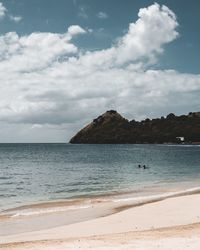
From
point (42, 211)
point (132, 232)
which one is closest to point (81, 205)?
point (42, 211)

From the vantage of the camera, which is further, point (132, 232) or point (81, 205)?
point (81, 205)

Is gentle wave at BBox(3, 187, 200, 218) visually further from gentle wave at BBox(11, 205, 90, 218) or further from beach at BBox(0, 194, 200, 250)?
beach at BBox(0, 194, 200, 250)

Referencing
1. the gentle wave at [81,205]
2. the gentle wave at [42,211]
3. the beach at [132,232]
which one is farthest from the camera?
the gentle wave at [81,205]

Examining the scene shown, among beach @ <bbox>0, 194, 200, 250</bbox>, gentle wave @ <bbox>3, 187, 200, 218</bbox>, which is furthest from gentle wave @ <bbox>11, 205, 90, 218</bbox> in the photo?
beach @ <bbox>0, 194, 200, 250</bbox>

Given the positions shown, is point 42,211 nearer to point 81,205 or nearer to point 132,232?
point 81,205

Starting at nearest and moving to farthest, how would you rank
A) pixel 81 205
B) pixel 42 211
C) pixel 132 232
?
pixel 132 232, pixel 42 211, pixel 81 205

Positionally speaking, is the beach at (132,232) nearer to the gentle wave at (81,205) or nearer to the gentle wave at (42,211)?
the gentle wave at (42,211)

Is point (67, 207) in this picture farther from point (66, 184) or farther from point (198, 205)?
point (66, 184)

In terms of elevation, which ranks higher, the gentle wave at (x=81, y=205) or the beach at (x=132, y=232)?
the beach at (x=132, y=232)

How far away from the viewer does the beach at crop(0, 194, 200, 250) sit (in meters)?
16.1

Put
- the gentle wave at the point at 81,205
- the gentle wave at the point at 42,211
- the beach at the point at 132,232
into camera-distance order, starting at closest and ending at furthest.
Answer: the beach at the point at 132,232 < the gentle wave at the point at 42,211 < the gentle wave at the point at 81,205

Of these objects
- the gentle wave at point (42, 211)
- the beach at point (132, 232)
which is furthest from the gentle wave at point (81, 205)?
the beach at point (132, 232)

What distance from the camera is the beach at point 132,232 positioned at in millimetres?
16141

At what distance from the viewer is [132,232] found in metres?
19.7
